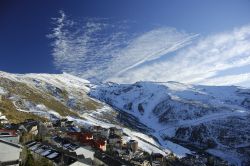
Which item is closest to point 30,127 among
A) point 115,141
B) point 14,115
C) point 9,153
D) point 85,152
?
point 85,152

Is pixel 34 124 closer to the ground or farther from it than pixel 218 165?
A: farther from it

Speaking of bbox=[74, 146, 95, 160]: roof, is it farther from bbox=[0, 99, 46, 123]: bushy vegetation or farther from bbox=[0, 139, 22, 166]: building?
bbox=[0, 99, 46, 123]: bushy vegetation

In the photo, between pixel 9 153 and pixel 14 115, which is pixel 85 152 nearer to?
pixel 9 153

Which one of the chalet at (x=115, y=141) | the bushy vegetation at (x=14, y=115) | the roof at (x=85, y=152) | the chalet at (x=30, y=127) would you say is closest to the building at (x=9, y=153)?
the roof at (x=85, y=152)

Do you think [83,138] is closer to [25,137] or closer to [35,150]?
[25,137]

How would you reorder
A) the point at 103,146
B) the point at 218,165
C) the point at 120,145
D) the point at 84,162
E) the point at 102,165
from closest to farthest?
the point at 84,162 → the point at 102,165 → the point at 103,146 → the point at 120,145 → the point at 218,165

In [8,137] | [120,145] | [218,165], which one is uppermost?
[8,137]

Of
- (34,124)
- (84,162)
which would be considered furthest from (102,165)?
(34,124)

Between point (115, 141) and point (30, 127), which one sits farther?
point (115, 141)
